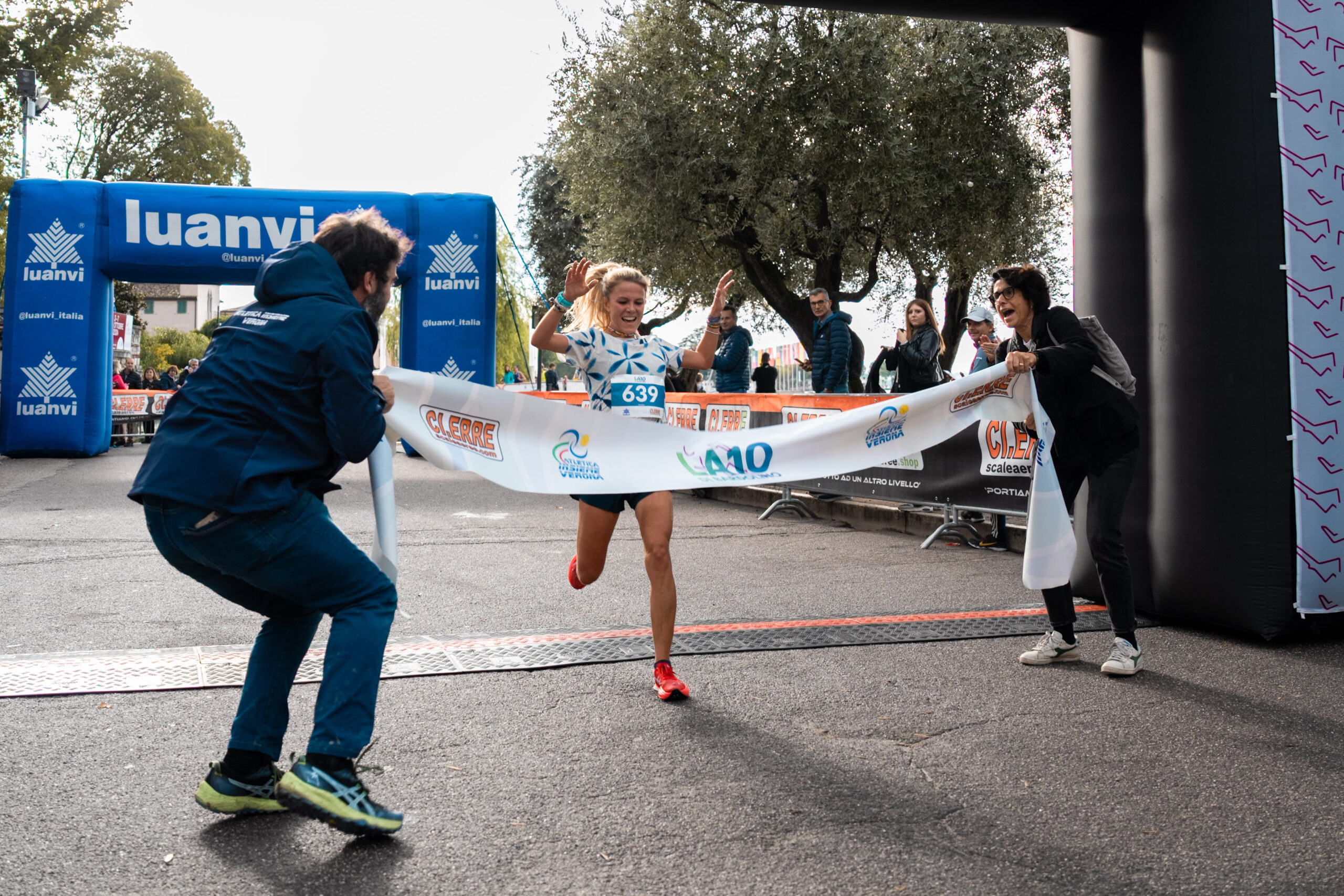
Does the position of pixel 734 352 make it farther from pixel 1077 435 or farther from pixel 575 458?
pixel 575 458

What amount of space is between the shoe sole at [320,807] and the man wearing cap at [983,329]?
14.4 feet

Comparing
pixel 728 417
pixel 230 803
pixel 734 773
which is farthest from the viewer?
pixel 728 417

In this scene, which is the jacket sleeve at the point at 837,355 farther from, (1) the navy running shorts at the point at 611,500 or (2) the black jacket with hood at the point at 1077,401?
(1) the navy running shorts at the point at 611,500

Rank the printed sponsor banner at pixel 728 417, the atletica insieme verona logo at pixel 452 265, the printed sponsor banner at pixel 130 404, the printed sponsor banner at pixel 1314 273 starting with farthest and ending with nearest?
1. the printed sponsor banner at pixel 130 404
2. the atletica insieme verona logo at pixel 452 265
3. the printed sponsor banner at pixel 728 417
4. the printed sponsor banner at pixel 1314 273

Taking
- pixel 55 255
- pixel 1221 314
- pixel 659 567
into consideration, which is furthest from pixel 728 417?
pixel 55 255

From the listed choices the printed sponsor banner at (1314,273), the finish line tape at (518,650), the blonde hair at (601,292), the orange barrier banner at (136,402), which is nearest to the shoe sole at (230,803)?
the finish line tape at (518,650)

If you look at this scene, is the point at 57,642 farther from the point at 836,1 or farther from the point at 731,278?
the point at 836,1

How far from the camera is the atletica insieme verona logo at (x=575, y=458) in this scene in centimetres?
491

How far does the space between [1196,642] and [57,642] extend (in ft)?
18.8

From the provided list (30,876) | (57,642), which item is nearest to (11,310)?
(57,642)

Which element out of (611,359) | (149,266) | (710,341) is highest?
(149,266)

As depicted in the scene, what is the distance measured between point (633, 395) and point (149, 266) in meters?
14.7

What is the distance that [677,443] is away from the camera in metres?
5.07

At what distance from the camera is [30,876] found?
2840mm
